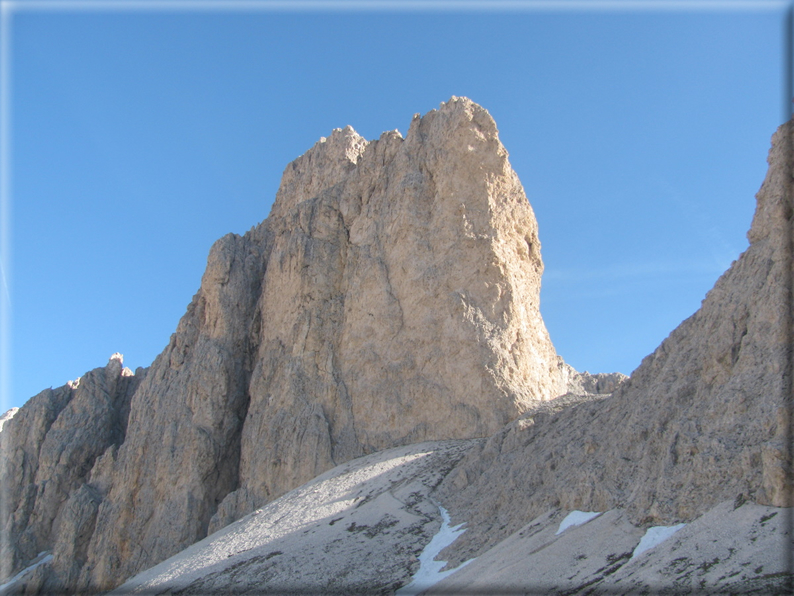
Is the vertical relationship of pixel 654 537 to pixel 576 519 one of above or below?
below

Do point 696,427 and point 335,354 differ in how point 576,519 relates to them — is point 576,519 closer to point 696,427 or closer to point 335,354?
point 696,427

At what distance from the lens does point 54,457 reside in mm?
47938

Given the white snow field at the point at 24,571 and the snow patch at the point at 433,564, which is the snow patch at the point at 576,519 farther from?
the white snow field at the point at 24,571

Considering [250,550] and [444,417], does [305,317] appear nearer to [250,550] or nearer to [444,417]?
[444,417]

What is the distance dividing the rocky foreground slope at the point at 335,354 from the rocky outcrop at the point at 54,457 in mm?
359

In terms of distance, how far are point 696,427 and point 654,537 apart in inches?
131

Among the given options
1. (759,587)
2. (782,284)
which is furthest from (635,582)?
(782,284)

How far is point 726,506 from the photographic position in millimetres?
12672

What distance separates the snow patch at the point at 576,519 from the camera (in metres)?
16.1

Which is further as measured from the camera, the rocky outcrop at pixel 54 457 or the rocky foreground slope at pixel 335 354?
the rocky outcrop at pixel 54 457

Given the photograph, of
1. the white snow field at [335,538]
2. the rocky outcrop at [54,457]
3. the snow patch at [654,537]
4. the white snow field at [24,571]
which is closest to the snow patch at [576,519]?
the snow patch at [654,537]

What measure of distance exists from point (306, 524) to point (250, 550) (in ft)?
7.29

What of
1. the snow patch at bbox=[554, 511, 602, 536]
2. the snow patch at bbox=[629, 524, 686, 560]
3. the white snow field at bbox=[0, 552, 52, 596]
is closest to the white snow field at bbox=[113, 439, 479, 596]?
the snow patch at bbox=[554, 511, 602, 536]

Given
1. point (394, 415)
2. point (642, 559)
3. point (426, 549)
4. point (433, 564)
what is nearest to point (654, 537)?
point (642, 559)
